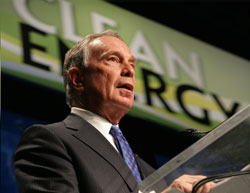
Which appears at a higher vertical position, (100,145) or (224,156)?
(224,156)

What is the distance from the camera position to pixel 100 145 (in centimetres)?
116

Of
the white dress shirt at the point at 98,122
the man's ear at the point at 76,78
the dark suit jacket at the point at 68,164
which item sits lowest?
the white dress shirt at the point at 98,122

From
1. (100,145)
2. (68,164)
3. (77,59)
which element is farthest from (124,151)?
(77,59)

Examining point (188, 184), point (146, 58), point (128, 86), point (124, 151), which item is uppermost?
point (188, 184)

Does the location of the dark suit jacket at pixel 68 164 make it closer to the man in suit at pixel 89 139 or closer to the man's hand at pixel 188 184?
the man in suit at pixel 89 139

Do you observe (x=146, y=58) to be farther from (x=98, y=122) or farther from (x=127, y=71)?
(x=98, y=122)

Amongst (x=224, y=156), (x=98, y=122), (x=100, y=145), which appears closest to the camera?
(x=224, y=156)

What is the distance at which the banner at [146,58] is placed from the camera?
232 centimetres

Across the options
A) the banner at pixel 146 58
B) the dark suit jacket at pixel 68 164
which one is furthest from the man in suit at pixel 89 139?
the banner at pixel 146 58

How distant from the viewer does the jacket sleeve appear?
989mm

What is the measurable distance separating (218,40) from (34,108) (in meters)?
2.09

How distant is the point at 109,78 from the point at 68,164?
0.43m

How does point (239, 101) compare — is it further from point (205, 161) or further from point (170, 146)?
point (205, 161)

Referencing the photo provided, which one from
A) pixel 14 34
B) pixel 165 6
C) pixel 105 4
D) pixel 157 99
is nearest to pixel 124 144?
pixel 14 34
